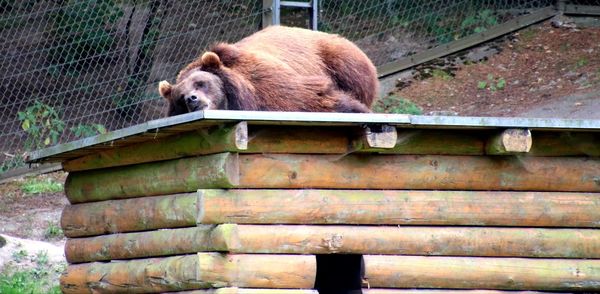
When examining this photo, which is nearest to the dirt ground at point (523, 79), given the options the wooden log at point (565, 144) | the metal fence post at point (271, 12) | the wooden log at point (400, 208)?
the metal fence post at point (271, 12)

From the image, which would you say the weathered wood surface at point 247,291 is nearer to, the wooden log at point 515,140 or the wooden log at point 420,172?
the wooden log at point 420,172

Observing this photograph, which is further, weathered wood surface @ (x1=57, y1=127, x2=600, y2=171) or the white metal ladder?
the white metal ladder

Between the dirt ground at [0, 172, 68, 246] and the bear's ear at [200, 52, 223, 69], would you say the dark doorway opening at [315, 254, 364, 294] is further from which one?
the dirt ground at [0, 172, 68, 246]

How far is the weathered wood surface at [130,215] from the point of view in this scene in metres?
7.14

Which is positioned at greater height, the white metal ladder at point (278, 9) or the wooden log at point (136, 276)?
the white metal ladder at point (278, 9)

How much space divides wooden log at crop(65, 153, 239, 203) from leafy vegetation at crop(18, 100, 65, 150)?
149 inches

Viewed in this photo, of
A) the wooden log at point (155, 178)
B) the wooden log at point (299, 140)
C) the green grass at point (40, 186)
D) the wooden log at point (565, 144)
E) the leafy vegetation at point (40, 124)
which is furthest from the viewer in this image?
the leafy vegetation at point (40, 124)

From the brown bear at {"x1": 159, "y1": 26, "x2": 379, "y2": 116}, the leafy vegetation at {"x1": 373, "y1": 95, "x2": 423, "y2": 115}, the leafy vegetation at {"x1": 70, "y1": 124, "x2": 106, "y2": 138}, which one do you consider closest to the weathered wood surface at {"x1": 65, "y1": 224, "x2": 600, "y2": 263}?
the brown bear at {"x1": 159, "y1": 26, "x2": 379, "y2": 116}

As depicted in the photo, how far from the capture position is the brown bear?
27.3 feet

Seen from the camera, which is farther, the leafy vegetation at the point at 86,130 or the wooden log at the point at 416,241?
the leafy vegetation at the point at 86,130

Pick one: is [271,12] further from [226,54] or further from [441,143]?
[441,143]

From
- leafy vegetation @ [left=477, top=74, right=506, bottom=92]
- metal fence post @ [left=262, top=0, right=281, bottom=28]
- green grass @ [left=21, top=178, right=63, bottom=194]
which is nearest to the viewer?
green grass @ [left=21, top=178, right=63, bottom=194]

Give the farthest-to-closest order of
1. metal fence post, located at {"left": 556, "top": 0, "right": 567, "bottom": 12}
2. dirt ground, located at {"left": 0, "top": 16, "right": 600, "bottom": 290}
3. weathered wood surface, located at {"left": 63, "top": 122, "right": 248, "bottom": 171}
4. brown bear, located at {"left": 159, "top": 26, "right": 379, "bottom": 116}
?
metal fence post, located at {"left": 556, "top": 0, "right": 567, "bottom": 12}
dirt ground, located at {"left": 0, "top": 16, "right": 600, "bottom": 290}
brown bear, located at {"left": 159, "top": 26, "right": 379, "bottom": 116}
weathered wood surface, located at {"left": 63, "top": 122, "right": 248, "bottom": 171}

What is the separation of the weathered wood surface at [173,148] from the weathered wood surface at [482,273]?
3.91ft
